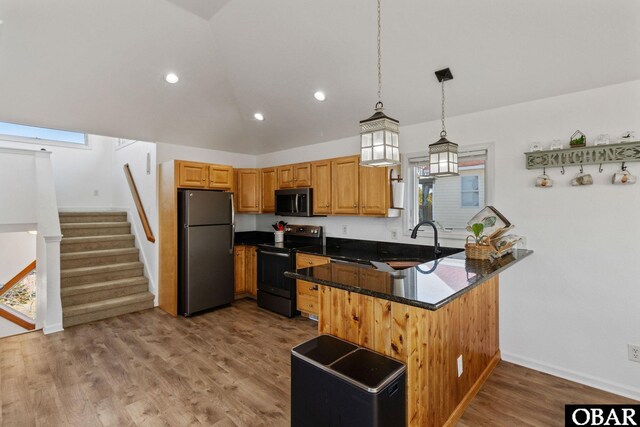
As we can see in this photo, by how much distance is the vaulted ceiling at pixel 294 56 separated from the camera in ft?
7.49

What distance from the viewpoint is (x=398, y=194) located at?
3.57 meters

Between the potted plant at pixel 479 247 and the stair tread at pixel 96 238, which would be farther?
the stair tread at pixel 96 238

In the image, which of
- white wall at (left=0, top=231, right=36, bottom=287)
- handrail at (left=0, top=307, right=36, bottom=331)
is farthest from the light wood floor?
white wall at (left=0, top=231, right=36, bottom=287)

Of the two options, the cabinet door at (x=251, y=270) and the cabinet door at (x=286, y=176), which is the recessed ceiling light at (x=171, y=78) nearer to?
the cabinet door at (x=286, y=176)

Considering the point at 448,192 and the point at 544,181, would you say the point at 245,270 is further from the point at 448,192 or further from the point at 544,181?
the point at 544,181

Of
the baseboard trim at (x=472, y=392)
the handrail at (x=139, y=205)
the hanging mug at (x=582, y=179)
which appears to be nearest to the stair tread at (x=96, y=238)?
the handrail at (x=139, y=205)

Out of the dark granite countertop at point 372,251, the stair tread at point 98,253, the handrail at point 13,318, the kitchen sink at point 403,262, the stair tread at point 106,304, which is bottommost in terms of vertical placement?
the handrail at point 13,318

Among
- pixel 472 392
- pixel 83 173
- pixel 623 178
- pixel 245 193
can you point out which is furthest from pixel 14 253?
pixel 623 178

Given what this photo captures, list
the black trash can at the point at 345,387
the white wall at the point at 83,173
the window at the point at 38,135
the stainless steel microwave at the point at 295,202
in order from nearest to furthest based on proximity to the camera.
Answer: the black trash can at the point at 345,387
the stainless steel microwave at the point at 295,202
the window at the point at 38,135
the white wall at the point at 83,173

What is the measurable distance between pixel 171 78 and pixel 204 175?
4.56ft

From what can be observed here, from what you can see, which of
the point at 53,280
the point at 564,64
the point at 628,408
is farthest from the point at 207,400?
the point at 564,64

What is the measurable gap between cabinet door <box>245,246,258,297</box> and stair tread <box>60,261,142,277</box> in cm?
178

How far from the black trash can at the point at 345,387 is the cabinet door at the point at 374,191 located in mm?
2029

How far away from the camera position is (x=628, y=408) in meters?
2.25
